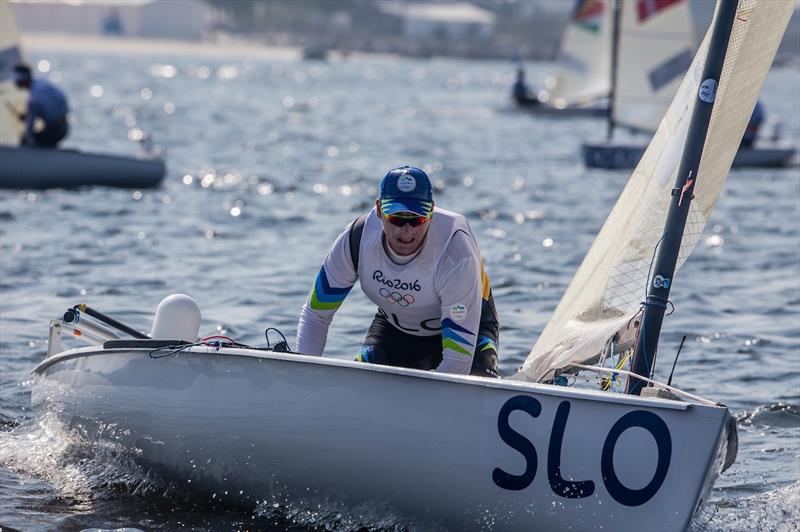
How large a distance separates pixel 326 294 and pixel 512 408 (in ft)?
3.66

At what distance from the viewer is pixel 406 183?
15.0ft

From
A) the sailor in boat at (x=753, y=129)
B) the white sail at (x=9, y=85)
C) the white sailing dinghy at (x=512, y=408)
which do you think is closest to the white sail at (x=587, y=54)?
the sailor in boat at (x=753, y=129)

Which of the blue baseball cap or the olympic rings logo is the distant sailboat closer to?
the olympic rings logo

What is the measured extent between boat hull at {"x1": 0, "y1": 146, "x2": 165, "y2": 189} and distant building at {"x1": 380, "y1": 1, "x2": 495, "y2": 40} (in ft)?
369

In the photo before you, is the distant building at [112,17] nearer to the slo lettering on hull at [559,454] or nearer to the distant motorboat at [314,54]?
the distant motorboat at [314,54]

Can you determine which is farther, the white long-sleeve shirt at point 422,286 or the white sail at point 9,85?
the white sail at point 9,85

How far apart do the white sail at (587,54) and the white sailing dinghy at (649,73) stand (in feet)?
14.5

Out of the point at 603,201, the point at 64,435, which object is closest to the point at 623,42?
the point at 603,201

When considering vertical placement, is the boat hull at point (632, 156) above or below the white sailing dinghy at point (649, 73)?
below

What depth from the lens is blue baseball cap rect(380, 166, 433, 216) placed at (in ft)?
15.0

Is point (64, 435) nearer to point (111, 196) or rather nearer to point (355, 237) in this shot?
point (355, 237)

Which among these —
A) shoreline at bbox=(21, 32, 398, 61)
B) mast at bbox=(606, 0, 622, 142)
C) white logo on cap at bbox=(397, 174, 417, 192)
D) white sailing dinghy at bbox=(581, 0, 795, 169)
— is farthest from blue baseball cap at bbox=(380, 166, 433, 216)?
shoreline at bbox=(21, 32, 398, 61)

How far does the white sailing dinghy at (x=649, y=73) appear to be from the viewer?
61.2 feet

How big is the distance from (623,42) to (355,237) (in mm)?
15417
